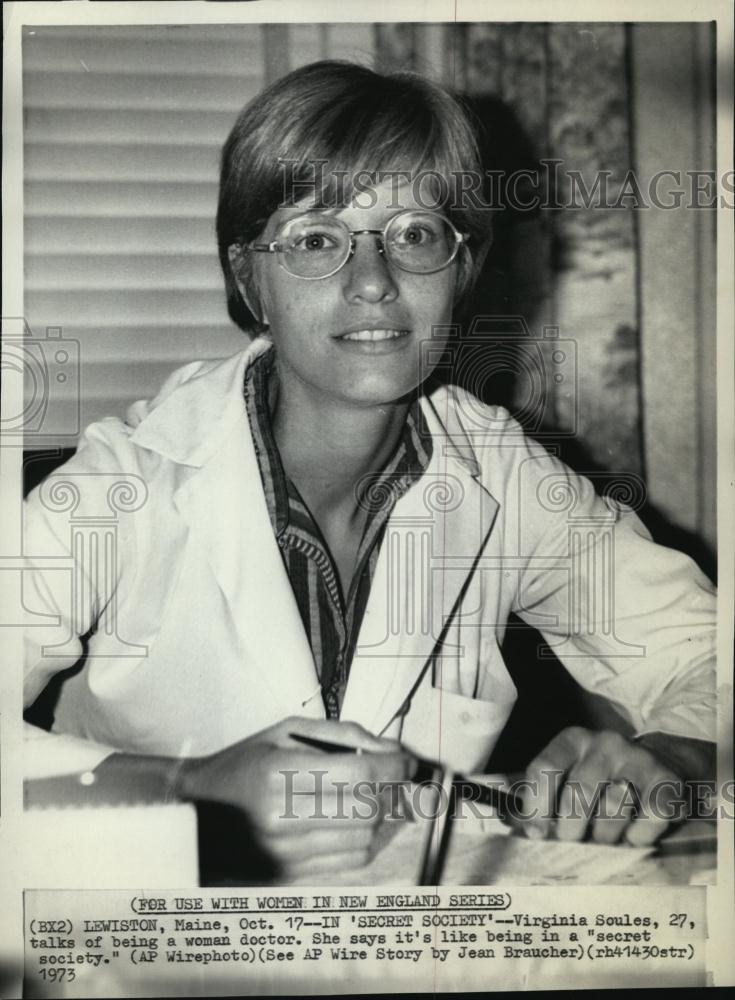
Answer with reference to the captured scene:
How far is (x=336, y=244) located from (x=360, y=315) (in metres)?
0.06

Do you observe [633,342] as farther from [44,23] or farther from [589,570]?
[44,23]

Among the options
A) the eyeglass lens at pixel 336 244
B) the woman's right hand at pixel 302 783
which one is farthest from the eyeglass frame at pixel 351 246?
the woman's right hand at pixel 302 783

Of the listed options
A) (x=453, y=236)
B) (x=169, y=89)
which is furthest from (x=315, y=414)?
(x=169, y=89)

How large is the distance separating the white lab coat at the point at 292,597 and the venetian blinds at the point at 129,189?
4 cm

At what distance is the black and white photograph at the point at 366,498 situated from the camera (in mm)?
875

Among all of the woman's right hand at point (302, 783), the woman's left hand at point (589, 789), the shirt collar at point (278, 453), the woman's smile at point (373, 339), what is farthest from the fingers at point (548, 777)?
the woman's smile at point (373, 339)

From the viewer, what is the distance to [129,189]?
88 centimetres

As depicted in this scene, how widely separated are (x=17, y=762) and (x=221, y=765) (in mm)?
169

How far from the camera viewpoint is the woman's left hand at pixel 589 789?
2.96 feet

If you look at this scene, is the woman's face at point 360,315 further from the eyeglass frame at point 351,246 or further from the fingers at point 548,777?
the fingers at point 548,777

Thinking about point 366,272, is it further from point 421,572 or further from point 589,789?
point 589,789

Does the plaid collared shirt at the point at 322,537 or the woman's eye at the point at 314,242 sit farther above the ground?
the woman's eye at the point at 314,242

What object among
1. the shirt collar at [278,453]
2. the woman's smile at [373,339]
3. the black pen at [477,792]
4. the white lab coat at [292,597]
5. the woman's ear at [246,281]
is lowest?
the black pen at [477,792]

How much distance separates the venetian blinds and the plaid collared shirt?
0.06m
